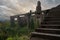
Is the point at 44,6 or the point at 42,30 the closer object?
the point at 42,30

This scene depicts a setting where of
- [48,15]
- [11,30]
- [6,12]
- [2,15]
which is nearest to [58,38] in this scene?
[48,15]

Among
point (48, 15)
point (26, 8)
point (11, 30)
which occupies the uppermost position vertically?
point (26, 8)

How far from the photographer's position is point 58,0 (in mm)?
10156

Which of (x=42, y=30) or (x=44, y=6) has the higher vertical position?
(x=44, y=6)

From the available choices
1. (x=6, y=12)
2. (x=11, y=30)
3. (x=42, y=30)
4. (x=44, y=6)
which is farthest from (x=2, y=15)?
(x=42, y=30)

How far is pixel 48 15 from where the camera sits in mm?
3617

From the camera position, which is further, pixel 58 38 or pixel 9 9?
pixel 9 9

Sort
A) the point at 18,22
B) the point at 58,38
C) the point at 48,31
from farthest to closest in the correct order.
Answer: the point at 18,22 → the point at 48,31 → the point at 58,38

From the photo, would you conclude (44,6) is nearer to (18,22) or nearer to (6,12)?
(6,12)

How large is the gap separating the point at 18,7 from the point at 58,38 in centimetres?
920

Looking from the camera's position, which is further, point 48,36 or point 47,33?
point 47,33

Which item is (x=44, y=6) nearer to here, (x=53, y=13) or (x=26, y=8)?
(x=26, y=8)

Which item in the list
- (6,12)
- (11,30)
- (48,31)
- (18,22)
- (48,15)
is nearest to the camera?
(48,31)

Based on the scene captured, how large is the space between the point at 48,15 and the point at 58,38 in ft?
4.76
